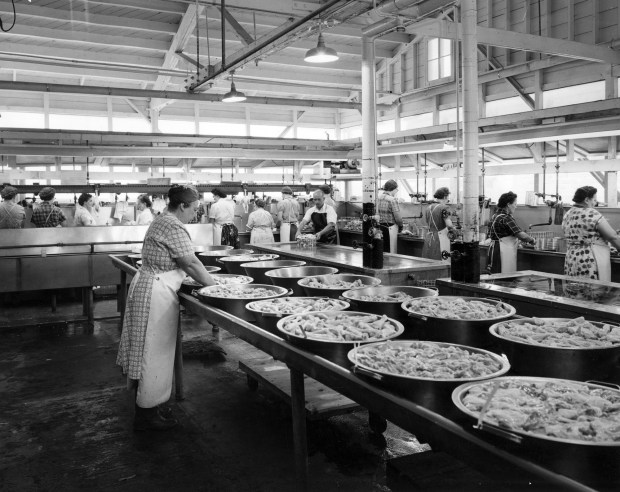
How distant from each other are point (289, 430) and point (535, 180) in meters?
10.2

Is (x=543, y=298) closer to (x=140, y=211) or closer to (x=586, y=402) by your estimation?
(x=586, y=402)

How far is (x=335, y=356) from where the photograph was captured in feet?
7.91

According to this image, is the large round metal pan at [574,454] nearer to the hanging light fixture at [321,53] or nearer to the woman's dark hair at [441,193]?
the hanging light fixture at [321,53]

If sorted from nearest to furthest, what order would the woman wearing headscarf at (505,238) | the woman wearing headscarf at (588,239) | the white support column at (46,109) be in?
the woman wearing headscarf at (588,239) → the woman wearing headscarf at (505,238) → the white support column at (46,109)

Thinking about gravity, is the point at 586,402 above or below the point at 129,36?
below

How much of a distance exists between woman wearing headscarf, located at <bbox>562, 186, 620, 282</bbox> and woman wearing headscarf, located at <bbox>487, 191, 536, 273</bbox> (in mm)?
1803

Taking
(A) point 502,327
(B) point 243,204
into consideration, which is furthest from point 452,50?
(A) point 502,327

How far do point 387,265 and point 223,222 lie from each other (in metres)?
5.39

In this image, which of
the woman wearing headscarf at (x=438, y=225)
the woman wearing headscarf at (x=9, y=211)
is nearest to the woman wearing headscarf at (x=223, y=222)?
the woman wearing headscarf at (x=9, y=211)

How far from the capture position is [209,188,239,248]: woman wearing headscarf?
9.91 m

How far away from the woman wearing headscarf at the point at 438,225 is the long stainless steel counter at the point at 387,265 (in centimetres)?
280

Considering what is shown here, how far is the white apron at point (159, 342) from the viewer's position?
3924 mm

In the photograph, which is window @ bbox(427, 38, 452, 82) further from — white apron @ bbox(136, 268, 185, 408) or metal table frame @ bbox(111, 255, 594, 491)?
metal table frame @ bbox(111, 255, 594, 491)

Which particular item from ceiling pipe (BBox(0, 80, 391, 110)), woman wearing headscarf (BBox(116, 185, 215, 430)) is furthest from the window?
woman wearing headscarf (BBox(116, 185, 215, 430))
